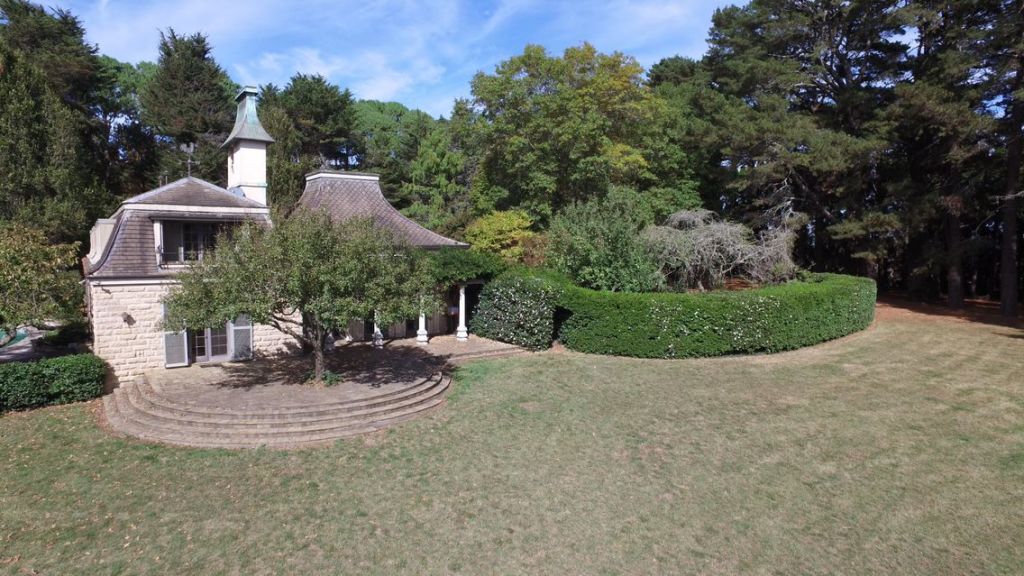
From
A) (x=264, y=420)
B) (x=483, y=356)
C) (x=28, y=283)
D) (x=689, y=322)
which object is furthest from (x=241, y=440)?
(x=689, y=322)

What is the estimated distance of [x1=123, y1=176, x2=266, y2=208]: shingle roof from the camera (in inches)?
626

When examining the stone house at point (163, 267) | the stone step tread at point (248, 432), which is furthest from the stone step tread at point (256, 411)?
the stone house at point (163, 267)

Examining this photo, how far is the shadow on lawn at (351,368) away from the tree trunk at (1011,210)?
24.3 m

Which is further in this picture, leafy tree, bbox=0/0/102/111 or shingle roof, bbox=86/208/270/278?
leafy tree, bbox=0/0/102/111

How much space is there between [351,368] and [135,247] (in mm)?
6913

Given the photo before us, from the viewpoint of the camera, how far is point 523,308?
63.7ft

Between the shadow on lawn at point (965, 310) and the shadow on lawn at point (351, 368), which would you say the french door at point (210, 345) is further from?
the shadow on lawn at point (965, 310)

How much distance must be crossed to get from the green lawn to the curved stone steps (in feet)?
1.57

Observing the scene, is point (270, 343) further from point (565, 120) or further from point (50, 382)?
point (565, 120)

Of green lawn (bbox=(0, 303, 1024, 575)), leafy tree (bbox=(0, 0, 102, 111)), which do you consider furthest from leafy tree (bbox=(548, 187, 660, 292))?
leafy tree (bbox=(0, 0, 102, 111))

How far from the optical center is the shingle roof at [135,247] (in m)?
15.0

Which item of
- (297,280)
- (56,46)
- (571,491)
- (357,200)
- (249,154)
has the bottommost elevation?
(571,491)

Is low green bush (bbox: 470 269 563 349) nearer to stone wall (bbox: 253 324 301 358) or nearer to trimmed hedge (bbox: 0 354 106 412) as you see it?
stone wall (bbox: 253 324 301 358)

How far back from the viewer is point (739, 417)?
12.8m
